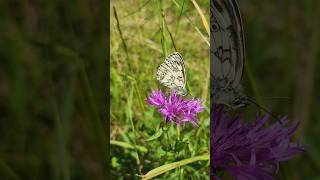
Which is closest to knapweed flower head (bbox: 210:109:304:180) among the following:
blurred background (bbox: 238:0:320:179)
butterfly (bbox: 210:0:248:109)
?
butterfly (bbox: 210:0:248:109)

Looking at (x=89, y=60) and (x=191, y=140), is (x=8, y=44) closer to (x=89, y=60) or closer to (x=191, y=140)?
(x=89, y=60)

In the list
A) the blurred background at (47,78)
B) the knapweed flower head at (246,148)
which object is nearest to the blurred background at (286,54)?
the blurred background at (47,78)

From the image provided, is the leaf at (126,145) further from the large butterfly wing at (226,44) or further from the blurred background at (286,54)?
the blurred background at (286,54)

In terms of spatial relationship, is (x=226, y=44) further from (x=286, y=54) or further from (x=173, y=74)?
(x=286, y=54)

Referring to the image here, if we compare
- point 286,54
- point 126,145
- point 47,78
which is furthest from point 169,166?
point 286,54

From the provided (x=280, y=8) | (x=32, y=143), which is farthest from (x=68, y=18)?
(x=280, y=8)
